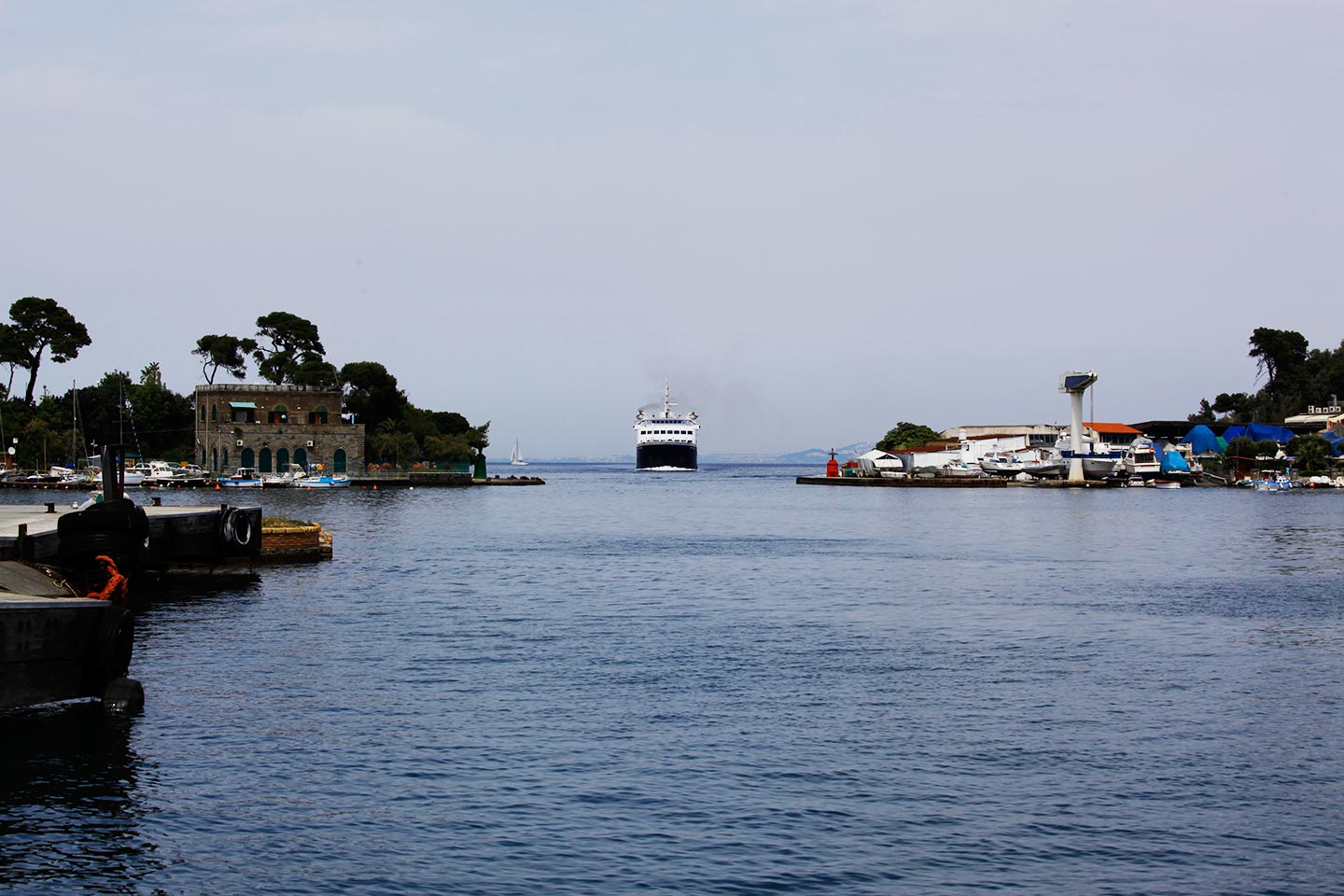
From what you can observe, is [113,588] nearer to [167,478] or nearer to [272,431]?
[167,478]

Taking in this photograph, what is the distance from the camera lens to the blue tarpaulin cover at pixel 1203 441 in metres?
183

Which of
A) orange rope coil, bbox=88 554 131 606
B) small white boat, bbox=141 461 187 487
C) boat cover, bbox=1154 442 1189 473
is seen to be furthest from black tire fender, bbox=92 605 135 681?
boat cover, bbox=1154 442 1189 473

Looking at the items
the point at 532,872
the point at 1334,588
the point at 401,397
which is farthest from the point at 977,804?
the point at 401,397

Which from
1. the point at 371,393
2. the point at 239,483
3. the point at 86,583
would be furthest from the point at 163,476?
the point at 86,583

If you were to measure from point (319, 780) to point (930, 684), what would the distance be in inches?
511

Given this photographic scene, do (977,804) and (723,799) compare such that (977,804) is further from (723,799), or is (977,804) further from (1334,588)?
(1334,588)

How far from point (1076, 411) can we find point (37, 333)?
5110 inches

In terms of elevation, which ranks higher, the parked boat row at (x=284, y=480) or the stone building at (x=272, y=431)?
the stone building at (x=272, y=431)

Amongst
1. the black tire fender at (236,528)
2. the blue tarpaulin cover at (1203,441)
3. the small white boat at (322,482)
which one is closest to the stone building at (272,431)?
the small white boat at (322,482)

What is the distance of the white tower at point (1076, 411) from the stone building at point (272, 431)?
90036mm

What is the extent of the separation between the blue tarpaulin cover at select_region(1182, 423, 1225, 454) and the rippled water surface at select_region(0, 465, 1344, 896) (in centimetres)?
14811

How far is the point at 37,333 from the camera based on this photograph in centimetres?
15400

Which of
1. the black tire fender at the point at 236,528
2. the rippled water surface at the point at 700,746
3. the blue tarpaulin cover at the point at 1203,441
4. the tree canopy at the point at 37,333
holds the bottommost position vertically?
the rippled water surface at the point at 700,746

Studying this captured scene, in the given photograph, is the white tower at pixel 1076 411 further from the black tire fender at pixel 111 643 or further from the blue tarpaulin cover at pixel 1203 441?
the black tire fender at pixel 111 643
